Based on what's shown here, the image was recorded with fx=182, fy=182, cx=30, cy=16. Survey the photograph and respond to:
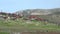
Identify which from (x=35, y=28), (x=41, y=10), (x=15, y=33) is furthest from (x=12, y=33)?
(x=41, y=10)

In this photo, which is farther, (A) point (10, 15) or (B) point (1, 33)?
(A) point (10, 15)

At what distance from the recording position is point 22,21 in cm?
1240

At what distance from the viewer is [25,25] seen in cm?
1176

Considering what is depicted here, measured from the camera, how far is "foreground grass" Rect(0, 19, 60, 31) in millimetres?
11234

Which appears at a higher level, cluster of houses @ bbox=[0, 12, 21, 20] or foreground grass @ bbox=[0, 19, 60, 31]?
cluster of houses @ bbox=[0, 12, 21, 20]

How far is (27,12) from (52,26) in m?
4.08

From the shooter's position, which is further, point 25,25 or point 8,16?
point 8,16

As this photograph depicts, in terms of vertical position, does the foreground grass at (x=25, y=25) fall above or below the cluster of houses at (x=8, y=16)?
below

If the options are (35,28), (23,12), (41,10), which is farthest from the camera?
(41,10)

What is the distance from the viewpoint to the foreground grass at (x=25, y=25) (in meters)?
11.2

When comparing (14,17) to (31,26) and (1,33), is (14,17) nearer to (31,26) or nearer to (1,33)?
(31,26)

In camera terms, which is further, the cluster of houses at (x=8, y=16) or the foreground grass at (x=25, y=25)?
the cluster of houses at (x=8, y=16)

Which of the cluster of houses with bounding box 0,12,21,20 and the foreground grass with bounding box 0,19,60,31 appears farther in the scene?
the cluster of houses with bounding box 0,12,21,20

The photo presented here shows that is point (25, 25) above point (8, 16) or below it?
below
